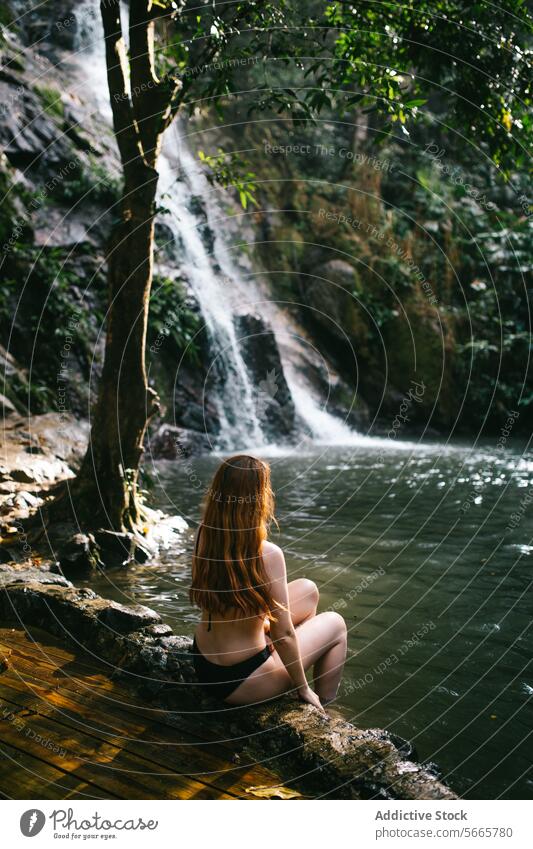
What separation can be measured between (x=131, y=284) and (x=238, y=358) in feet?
29.6

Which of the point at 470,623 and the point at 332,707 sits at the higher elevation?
the point at 470,623

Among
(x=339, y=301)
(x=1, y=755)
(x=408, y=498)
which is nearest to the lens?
(x=1, y=755)

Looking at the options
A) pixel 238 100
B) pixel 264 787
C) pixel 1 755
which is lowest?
pixel 1 755

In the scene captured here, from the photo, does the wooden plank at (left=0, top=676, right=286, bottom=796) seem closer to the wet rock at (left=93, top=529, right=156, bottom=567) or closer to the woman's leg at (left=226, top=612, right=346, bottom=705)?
the woman's leg at (left=226, top=612, right=346, bottom=705)

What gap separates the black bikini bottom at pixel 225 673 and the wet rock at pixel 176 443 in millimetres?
9963

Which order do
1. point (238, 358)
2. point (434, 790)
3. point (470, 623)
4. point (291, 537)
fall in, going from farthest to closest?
point (238, 358)
point (291, 537)
point (470, 623)
point (434, 790)

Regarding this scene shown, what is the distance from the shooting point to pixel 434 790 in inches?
107

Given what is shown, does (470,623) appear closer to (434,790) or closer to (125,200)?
(434,790)

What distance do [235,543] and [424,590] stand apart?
327 centimetres

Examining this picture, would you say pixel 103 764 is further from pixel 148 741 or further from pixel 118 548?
pixel 118 548

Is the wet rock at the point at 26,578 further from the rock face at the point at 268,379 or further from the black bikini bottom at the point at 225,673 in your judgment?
the rock face at the point at 268,379

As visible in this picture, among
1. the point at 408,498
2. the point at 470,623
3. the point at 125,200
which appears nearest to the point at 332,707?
the point at 470,623

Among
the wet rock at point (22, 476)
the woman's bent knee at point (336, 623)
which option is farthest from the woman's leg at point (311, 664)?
the wet rock at point (22, 476)

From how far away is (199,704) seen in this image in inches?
137
